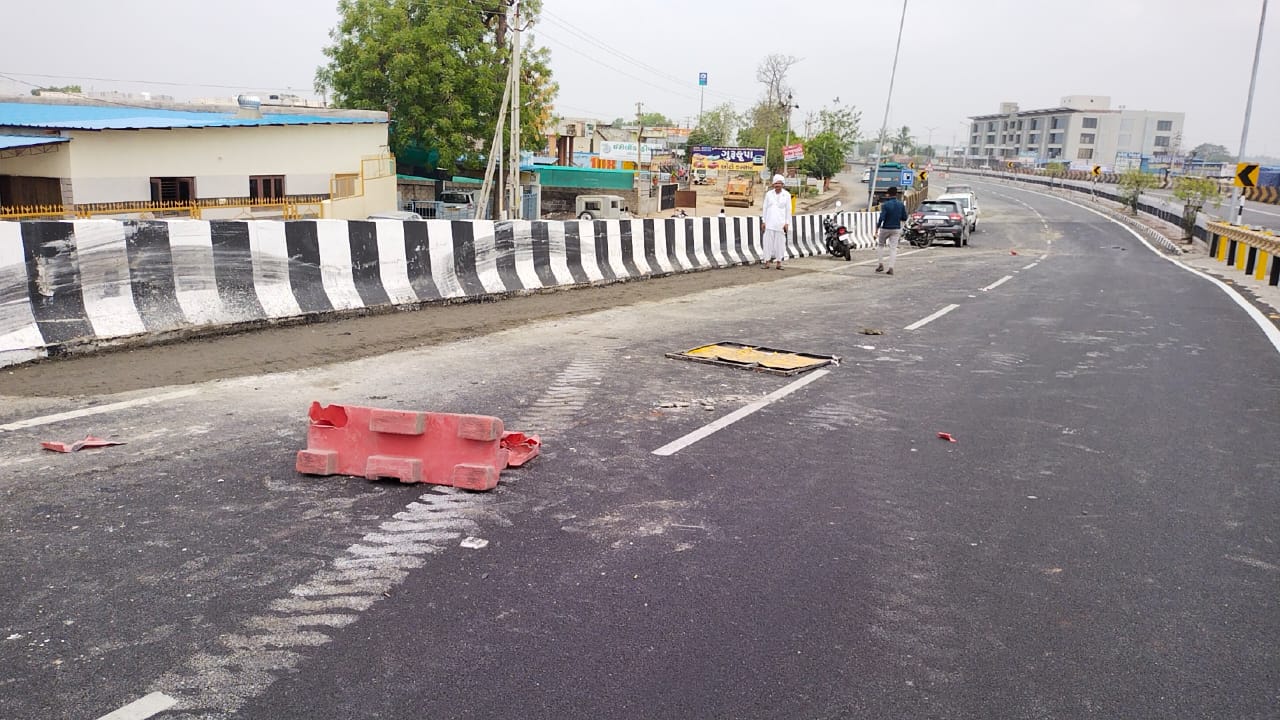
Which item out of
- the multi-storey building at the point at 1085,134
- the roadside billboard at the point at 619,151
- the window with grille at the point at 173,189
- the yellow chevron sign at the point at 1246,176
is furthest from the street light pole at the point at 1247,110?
the multi-storey building at the point at 1085,134

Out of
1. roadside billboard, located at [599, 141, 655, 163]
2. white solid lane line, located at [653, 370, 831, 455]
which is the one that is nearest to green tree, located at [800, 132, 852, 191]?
roadside billboard, located at [599, 141, 655, 163]

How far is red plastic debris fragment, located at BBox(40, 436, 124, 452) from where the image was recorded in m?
5.53

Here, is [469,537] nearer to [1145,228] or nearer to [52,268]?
[52,268]

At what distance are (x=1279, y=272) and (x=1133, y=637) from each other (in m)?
19.4

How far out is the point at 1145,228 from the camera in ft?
142

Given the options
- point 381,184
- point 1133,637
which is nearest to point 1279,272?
point 1133,637

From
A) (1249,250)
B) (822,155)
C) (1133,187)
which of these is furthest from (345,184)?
(822,155)

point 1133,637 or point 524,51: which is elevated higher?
point 524,51

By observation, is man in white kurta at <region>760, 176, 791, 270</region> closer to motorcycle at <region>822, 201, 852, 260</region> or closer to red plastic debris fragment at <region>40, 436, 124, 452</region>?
motorcycle at <region>822, 201, 852, 260</region>

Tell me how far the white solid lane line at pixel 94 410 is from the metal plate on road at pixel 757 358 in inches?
173

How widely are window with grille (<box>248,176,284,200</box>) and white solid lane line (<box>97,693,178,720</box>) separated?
3293 cm

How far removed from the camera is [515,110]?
95.2 ft

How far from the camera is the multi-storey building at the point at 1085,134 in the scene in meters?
149

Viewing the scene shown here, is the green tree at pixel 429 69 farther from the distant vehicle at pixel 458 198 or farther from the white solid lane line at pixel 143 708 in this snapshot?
the white solid lane line at pixel 143 708
